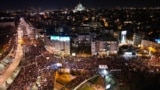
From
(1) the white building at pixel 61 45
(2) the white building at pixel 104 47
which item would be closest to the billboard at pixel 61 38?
(1) the white building at pixel 61 45

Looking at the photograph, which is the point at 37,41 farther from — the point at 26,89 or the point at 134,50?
the point at 26,89

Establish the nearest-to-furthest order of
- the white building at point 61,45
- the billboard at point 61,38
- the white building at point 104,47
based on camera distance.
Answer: the white building at point 104,47
the white building at point 61,45
the billboard at point 61,38

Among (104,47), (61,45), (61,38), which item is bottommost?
(104,47)

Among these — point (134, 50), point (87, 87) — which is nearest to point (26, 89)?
point (87, 87)

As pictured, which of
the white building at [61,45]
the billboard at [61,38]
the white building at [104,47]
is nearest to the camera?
the white building at [104,47]

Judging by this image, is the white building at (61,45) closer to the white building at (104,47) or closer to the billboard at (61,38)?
the billboard at (61,38)

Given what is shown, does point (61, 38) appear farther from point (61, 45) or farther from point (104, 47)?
point (104, 47)

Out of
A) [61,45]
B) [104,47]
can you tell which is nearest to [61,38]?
[61,45]

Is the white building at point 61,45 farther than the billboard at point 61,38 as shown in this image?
No

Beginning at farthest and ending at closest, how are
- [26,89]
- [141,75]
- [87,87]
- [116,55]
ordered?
[116,55]
[141,75]
[87,87]
[26,89]

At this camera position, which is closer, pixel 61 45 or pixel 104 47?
pixel 104 47

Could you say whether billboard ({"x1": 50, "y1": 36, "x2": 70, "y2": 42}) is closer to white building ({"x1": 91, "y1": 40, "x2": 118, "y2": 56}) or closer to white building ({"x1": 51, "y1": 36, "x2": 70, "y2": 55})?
white building ({"x1": 51, "y1": 36, "x2": 70, "y2": 55})
